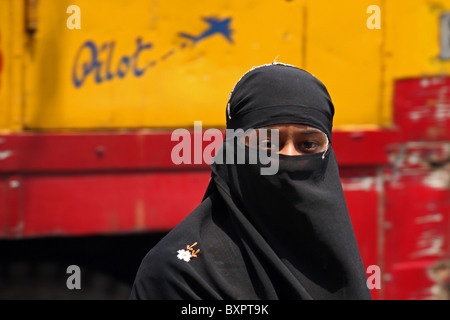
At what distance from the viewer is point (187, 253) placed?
166 cm

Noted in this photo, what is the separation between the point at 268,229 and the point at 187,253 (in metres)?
0.23

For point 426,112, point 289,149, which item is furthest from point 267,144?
point 426,112

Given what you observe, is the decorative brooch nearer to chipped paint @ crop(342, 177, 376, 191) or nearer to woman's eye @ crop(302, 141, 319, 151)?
woman's eye @ crop(302, 141, 319, 151)

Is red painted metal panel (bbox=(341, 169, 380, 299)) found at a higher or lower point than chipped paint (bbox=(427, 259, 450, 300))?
higher

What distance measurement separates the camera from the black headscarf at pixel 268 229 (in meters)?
1.65

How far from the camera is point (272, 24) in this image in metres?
3.13

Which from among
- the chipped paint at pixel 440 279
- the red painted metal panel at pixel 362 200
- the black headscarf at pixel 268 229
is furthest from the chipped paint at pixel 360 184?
the black headscarf at pixel 268 229

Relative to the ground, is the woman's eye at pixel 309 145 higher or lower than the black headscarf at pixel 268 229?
higher

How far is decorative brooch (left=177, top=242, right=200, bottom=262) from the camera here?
1.65 m

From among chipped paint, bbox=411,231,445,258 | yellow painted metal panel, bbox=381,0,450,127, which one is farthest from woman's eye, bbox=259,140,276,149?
chipped paint, bbox=411,231,445,258

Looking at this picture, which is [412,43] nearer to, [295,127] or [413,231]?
[413,231]

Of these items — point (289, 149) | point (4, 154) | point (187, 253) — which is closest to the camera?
point (187, 253)

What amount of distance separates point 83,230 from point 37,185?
10.8 inches

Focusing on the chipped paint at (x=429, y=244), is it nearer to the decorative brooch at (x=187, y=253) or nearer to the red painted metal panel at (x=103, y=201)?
the red painted metal panel at (x=103, y=201)
